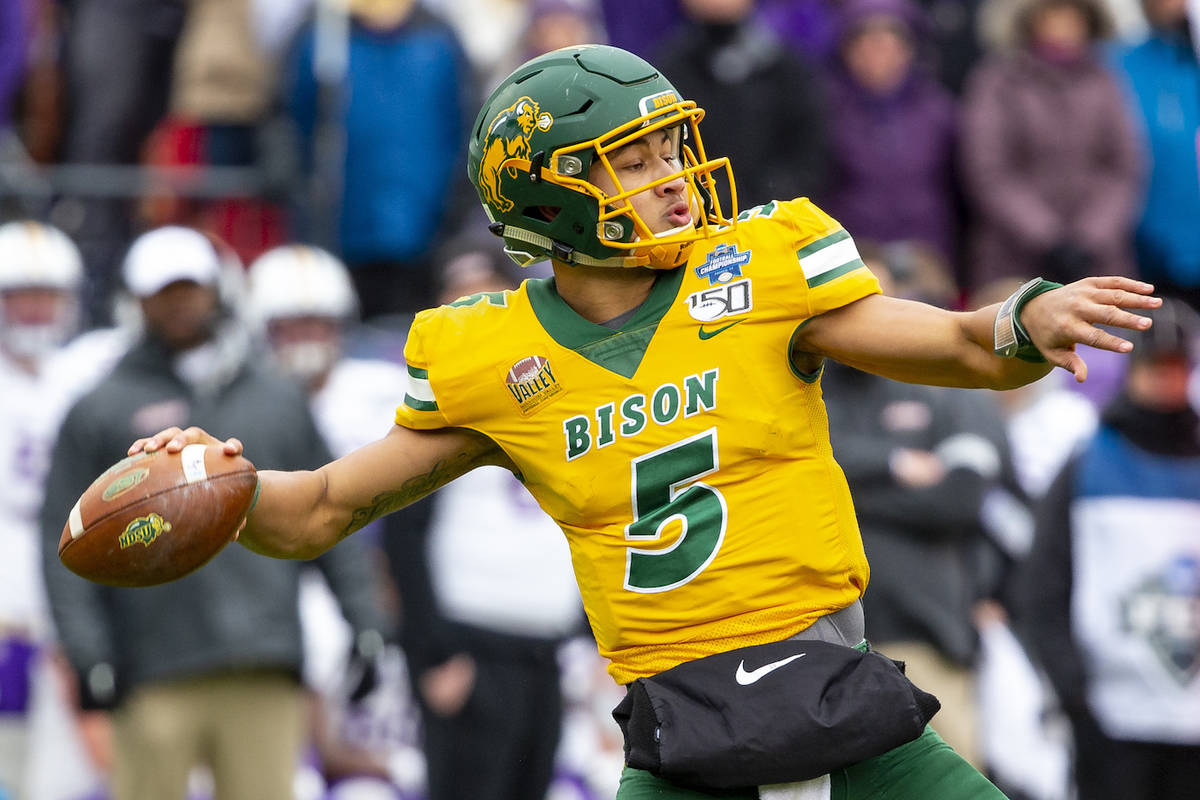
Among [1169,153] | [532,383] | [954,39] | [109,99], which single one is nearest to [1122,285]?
[532,383]

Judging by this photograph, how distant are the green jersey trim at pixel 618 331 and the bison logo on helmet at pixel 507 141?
0.29 metres

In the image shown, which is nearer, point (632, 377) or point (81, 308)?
point (632, 377)

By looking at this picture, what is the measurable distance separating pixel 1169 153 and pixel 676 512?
20.9ft

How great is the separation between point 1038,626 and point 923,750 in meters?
3.44

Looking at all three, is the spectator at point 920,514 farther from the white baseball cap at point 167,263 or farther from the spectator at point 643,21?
the spectator at point 643,21

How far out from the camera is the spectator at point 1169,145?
31.0 ft

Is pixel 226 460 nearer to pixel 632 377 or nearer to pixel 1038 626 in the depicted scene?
pixel 632 377

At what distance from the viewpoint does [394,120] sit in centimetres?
924

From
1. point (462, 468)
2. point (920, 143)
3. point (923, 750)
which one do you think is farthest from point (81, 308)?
point (923, 750)

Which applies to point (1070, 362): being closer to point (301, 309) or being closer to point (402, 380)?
point (402, 380)

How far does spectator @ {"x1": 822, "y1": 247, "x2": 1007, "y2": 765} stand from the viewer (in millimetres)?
6891

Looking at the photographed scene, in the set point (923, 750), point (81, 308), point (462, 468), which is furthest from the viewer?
point (81, 308)

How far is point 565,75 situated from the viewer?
158 inches

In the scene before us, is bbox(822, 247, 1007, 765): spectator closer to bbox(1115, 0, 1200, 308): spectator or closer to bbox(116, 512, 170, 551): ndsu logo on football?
bbox(1115, 0, 1200, 308): spectator
